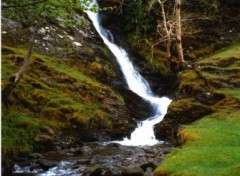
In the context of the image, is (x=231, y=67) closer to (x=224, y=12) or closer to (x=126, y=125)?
(x=126, y=125)

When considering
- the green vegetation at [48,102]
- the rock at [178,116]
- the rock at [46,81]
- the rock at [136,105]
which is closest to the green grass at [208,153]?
the rock at [178,116]

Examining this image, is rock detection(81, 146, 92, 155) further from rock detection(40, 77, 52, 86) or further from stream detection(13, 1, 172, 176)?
rock detection(40, 77, 52, 86)

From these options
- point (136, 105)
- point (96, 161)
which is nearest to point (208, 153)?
point (96, 161)

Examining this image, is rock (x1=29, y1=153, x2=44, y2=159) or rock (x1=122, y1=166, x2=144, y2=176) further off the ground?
rock (x1=29, y1=153, x2=44, y2=159)

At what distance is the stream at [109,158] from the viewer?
44.2ft

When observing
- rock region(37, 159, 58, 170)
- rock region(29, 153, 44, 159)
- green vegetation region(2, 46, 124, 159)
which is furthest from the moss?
rock region(37, 159, 58, 170)

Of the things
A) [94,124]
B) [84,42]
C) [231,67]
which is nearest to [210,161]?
[94,124]

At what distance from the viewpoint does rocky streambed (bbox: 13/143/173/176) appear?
43.0 feet

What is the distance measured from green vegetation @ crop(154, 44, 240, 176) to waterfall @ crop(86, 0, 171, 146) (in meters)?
2.49

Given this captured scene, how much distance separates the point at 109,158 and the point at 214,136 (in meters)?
4.27

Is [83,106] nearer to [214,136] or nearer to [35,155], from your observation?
[35,155]

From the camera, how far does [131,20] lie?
35531 mm

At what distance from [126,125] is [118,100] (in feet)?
7.72

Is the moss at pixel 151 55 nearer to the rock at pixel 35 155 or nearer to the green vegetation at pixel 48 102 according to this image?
the green vegetation at pixel 48 102
